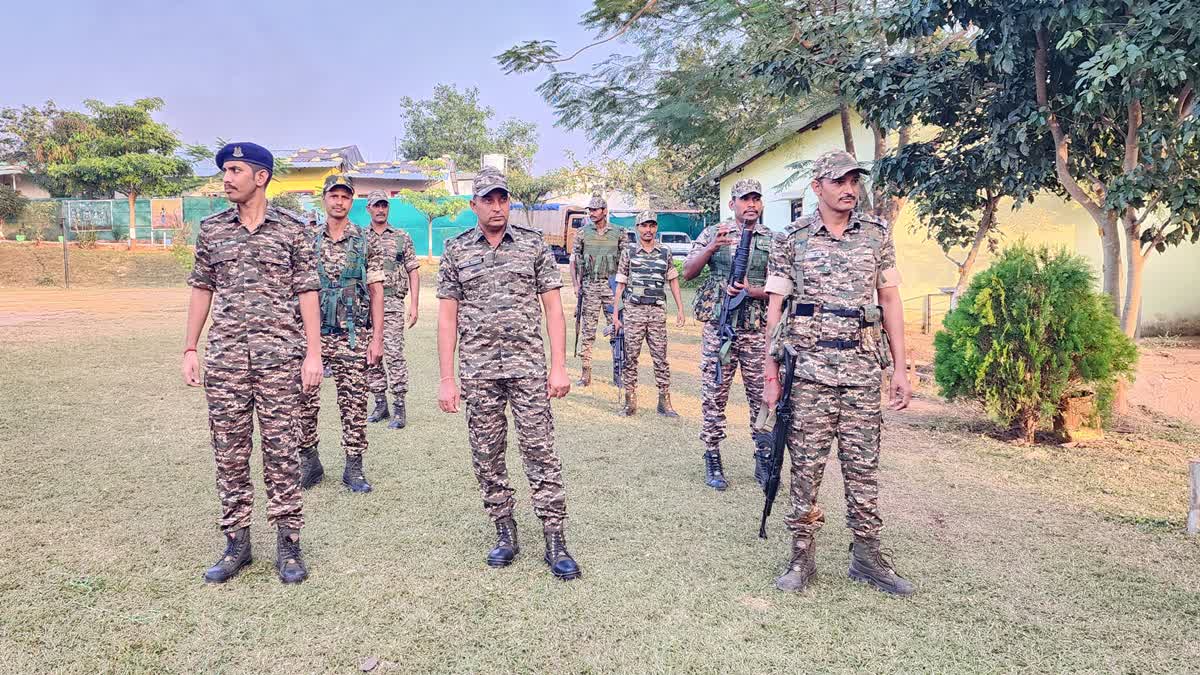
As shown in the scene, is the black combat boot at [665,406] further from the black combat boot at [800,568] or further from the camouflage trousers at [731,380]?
the black combat boot at [800,568]

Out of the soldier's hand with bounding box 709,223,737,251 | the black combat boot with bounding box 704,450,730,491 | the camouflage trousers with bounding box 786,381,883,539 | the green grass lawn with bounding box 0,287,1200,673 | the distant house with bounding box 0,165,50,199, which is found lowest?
the green grass lawn with bounding box 0,287,1200,673

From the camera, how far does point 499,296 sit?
3.45 meters

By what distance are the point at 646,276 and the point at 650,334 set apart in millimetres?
515

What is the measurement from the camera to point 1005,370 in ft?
18.6

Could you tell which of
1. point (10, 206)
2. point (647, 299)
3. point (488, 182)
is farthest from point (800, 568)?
point (10, 206)

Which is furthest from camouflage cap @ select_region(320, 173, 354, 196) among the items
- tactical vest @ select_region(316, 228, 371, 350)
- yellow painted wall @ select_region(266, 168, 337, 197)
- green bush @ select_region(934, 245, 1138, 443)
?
yellow painted wall @ select_region(266, 168, 337, 197)

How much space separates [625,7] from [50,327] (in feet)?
34.8

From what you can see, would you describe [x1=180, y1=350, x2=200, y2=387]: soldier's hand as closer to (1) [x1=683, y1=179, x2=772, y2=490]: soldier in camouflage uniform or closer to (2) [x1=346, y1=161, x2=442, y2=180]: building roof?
(1) [x1=683, y1=179, x2=772, y2=490]: soldier in camouflage uniform

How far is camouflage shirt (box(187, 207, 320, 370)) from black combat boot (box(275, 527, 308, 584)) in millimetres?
776

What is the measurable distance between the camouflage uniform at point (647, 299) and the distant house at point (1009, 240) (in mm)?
4358

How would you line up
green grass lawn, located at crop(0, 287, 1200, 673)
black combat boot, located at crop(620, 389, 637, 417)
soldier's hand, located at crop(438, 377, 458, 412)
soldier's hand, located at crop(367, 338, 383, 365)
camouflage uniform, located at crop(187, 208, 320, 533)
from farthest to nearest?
black combat boot, located at crop(620, 389, 637, 417) < soldier's hand, located at crop(367, 338, 383, 365) < soldier's hand, located at crop(438, 377, 458, 412) < camouflage uniform, located at crop(187, 208, 320, 533) < green grass lawn, located at crop(0, 287, 1200, 673)

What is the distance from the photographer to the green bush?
556 centimetres

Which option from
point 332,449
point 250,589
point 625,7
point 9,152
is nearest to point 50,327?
point 332,449

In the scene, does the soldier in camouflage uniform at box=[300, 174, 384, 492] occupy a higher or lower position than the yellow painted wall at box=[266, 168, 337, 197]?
lower
